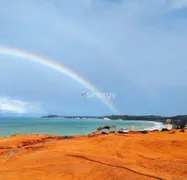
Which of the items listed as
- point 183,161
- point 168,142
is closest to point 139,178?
point 183,161

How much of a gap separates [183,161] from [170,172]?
3540 mm

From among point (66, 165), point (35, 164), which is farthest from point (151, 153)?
point (35, 164)

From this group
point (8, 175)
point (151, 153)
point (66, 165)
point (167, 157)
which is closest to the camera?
point (8, 175)

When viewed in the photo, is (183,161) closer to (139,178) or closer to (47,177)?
(139,178)

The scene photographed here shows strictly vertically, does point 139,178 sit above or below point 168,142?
below

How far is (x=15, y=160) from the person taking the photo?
767 inches

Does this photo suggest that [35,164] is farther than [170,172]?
Yes

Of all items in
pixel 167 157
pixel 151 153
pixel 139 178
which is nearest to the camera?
pixel 139 178

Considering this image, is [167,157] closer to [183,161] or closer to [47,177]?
[183,161]

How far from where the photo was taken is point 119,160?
1878 cm

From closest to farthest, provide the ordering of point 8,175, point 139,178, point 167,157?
point 139,178, point 8,175, point 167,157

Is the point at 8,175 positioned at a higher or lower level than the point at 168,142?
lower

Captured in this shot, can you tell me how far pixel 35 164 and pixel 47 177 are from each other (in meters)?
3.07

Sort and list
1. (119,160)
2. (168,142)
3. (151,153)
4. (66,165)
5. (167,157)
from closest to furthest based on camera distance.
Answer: (66,165)
(119,160)
(167,157)
(151,153)
(168,142)
